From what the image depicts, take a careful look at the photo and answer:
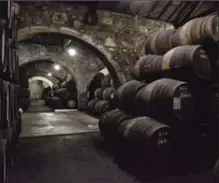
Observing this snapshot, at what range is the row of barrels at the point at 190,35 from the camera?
2418mm

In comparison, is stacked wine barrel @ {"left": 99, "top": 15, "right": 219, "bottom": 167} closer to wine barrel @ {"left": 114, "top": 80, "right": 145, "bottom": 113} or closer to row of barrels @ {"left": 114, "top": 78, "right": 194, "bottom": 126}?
row of barrels @ {"left": 114, "top": 78, "right": 194, "bottom": 126}

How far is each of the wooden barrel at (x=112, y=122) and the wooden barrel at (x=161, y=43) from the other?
119cm

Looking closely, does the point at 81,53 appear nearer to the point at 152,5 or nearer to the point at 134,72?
the point at 152,5

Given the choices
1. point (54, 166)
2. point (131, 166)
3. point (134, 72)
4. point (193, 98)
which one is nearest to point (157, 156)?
point (131, 166)

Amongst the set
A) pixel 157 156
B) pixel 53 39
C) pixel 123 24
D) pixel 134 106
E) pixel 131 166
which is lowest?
pixel 131 166

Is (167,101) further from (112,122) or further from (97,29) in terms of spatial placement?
(97,29)

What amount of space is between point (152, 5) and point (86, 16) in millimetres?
1542

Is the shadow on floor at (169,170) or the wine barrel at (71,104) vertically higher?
the wine barrel at (71,104)

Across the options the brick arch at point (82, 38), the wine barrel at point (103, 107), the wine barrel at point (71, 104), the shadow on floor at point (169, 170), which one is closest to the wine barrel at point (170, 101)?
the shadow on floor at point (169, 170)

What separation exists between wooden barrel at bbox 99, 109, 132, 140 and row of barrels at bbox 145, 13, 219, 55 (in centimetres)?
121

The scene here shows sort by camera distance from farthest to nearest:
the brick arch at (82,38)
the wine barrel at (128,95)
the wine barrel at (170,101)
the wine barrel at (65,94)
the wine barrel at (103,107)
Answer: the wine barrel at (65,94)
the wine barrel at (103,107)
the brick arch at (82,38)
the wine barrel at (128,95)
the wine barrel at (170,101)

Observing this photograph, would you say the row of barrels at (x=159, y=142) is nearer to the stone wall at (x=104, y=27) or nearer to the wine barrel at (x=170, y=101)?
the wine barrel at (x=170, y=101)

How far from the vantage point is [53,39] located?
995 centimetres

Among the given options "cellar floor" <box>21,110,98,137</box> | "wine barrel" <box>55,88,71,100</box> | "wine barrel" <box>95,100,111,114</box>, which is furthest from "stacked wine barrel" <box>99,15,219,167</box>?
"wine barrel" <box>55,88,71,100</box>
